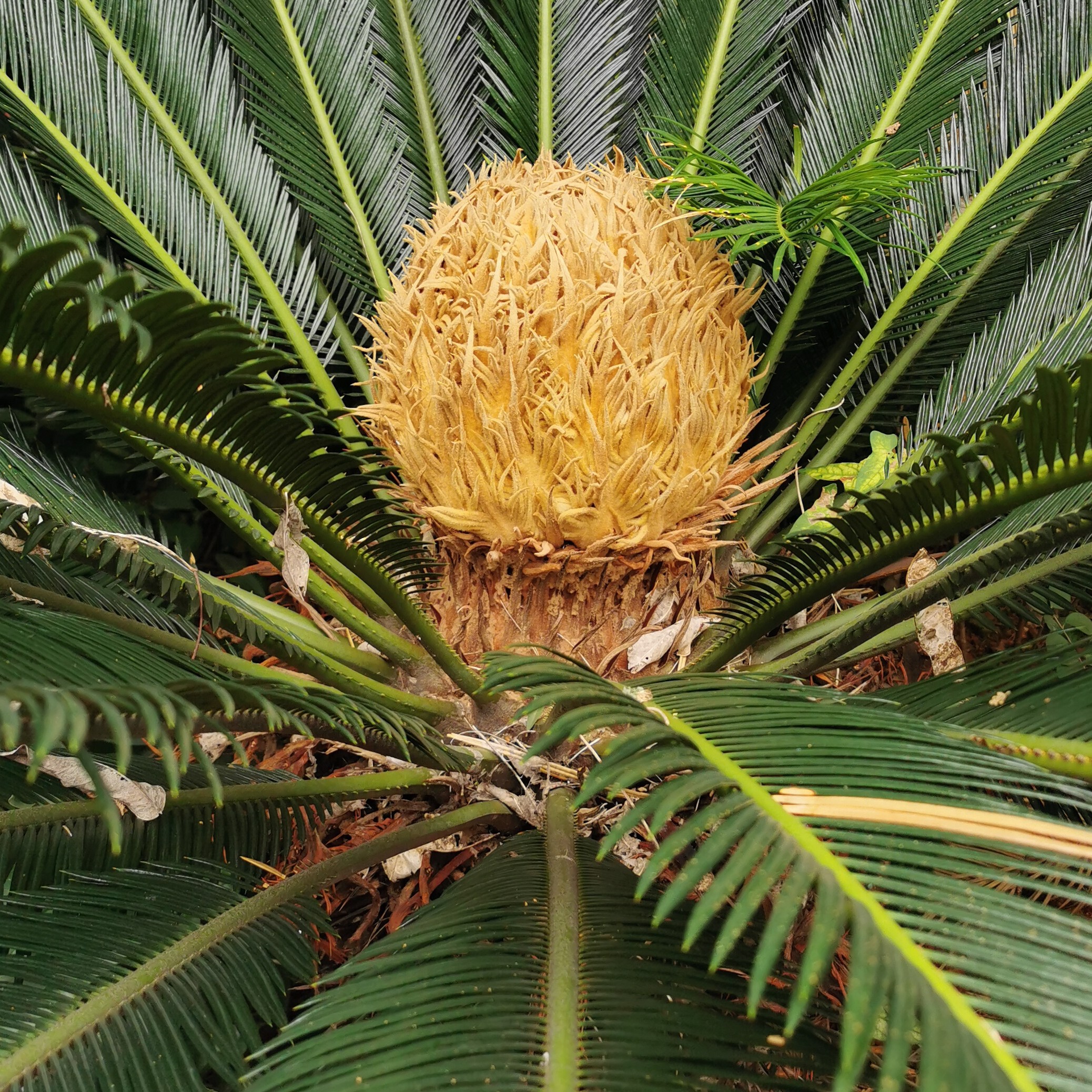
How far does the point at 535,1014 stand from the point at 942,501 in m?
0.56

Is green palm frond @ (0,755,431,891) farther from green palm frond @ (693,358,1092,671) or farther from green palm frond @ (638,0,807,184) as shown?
green palm frond @ (638,0,807,184)

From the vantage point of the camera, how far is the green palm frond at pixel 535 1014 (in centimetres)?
66

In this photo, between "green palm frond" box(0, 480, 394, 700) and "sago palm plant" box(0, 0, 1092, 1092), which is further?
"green palm frond" box(0, 480, 394, 700)

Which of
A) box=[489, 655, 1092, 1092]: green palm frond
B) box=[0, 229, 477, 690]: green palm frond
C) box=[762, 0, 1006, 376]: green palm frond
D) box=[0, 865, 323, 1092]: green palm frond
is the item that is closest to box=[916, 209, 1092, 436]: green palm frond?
box=[762, 0, 1006, 376]: green palm frond

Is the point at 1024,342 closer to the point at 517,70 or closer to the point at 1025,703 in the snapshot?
the point at 1025,703

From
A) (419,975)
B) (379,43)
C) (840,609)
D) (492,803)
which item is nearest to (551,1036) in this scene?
(419,975)

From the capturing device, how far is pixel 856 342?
68.6 inches

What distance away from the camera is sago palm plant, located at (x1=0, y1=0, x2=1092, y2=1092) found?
656 millimetres

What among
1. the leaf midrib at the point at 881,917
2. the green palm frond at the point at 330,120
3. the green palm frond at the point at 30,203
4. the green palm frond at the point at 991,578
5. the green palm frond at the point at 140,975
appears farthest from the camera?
the green palm frond at the point at 330,120

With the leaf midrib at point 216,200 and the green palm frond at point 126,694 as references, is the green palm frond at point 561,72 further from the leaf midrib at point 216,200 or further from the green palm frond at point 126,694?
the green palm frond at point 126,694

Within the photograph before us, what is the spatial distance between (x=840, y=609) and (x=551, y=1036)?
0.99 m

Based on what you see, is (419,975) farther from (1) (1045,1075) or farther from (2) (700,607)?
(2) (700,607)

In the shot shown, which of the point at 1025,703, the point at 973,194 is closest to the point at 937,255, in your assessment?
the point at 973,194

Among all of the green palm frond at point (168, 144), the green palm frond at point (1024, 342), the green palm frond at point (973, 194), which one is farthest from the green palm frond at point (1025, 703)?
the green palm frond at point (168, 144)
